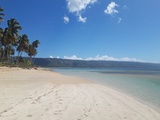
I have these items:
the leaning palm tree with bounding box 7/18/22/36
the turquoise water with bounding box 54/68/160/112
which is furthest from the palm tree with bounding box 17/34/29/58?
the turquoise water with bounding box 54/68/160/112

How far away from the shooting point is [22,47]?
77.6 m

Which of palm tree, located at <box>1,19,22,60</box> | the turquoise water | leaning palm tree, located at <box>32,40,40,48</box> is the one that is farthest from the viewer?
leaning palm tree, located at <box>32,40,40,48</box>

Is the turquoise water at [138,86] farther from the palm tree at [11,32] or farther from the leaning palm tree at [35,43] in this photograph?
the leaning palm tree at [35,43]

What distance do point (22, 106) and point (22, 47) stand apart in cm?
7157

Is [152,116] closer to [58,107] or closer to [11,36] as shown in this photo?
[58,107]

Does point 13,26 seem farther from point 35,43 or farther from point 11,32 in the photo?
point 35,43

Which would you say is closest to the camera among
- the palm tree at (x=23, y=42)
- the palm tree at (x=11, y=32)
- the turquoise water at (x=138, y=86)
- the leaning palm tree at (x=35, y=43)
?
the turquoise water at (x=138, y=86)

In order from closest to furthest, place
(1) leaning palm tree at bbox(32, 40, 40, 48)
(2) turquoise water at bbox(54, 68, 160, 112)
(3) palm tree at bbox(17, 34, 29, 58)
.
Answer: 1. (2) turquoise water at bbox(54, 68, 160, 112)
2. (3) palm tree at bbox(17, 34, 29, 58)
3. (1) leaning palm tree at bbox(32, 40, 40, 48)

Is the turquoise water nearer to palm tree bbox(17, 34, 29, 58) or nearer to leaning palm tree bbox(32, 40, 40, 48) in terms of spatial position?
palm tree bbox(17, 34, 29, 58)

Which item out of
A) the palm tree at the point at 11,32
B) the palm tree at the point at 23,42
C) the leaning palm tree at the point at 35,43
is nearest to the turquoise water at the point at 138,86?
the palm tree at the point at 11,32

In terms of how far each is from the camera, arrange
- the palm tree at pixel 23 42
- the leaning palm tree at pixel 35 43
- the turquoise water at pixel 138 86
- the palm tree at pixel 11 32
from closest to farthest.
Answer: the turquoise water at pixel 138 86 → the palm tree at pixel 11 32 → the palm tree at pixel 23 42 → the leaning palm tree at pixel 35 43

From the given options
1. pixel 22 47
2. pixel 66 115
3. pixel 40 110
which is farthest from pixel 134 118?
pixel 22 47

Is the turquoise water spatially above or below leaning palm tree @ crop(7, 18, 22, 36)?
below

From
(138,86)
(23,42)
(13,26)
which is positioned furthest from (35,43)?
(138,86)
